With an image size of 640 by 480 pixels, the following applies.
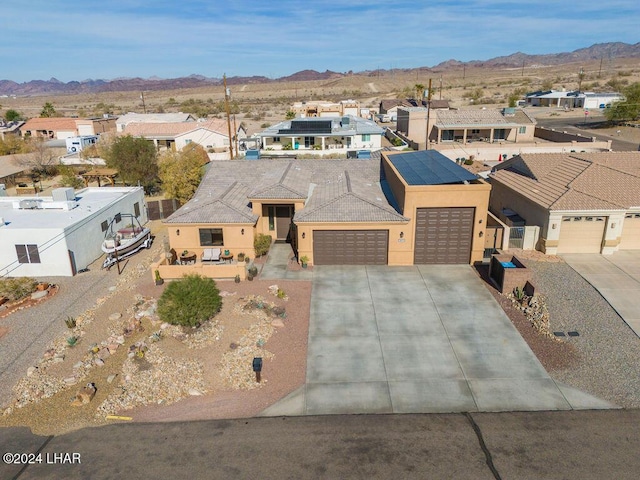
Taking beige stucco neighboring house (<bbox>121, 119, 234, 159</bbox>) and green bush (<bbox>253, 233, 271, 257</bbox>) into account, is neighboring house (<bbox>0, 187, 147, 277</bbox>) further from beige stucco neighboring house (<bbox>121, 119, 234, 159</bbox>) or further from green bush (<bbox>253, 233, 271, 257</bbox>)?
beige stucco neighboring house (<bbox>121, 119, 234, 159</bbox>)

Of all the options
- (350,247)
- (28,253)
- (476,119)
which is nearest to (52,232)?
(28,253)

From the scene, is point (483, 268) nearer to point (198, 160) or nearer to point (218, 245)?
point (218, 245)

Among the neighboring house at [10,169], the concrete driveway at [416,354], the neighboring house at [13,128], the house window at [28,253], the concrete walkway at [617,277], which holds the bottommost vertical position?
the concrete driveway at [416,354]

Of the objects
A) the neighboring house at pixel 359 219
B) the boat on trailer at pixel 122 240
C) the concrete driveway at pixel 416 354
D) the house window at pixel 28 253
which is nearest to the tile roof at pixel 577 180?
the neighboring house at pixel 359 219

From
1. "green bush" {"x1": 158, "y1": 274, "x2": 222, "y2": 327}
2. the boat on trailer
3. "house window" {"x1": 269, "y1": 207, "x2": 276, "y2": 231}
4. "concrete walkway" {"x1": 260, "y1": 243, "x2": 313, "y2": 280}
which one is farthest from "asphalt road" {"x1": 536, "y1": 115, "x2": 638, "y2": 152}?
"green bush" {"x1": 158, "y1": 274, "x2": 222, "y2": 327}

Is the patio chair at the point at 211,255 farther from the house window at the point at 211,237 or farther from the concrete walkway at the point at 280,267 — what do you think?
the concrete walkway at the point at 280,267

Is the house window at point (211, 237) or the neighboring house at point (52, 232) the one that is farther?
the house window at point (211, 237)
